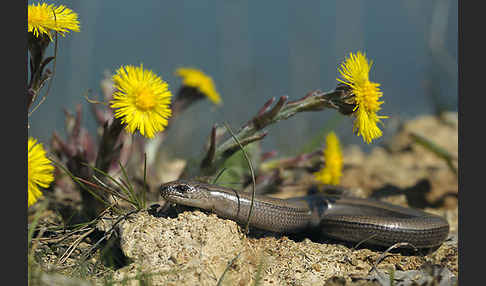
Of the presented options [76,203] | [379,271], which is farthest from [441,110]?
[76,203]

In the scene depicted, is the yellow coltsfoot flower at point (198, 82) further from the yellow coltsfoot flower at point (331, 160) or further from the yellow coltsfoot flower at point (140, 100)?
the yellow coltsfoot flower at point (140, 100)

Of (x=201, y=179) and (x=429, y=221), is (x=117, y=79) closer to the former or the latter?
(x=201, y=179)

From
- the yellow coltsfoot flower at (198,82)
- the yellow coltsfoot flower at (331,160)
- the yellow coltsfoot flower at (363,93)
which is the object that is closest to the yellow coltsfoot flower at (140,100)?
the yellow coltsfoot flower at (363,93)

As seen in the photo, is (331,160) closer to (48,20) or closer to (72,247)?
(72,247)

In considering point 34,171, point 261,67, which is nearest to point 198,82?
point 34,171

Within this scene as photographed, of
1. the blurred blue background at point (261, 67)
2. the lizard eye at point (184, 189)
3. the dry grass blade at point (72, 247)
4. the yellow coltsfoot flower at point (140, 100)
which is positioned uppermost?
the blurred blue background at point (261, 67)

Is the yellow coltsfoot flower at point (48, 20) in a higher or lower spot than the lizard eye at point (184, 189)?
higher
